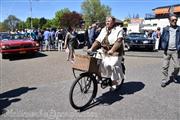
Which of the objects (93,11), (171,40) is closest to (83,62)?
(171,40)

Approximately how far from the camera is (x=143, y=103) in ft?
20.2

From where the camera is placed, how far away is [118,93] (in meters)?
7.04

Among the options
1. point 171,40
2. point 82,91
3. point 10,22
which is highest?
point 10,22

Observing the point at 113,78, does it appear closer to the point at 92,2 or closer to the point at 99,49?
the point at 99,49

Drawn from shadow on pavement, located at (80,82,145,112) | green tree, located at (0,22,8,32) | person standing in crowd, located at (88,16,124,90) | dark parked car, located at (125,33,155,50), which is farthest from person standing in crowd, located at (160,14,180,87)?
green tree, located at (0,22,8,32)

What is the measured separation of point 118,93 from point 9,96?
2776 millimetres

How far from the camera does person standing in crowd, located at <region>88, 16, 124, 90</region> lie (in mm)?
6301

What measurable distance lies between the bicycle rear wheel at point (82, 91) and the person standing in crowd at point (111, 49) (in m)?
0.40

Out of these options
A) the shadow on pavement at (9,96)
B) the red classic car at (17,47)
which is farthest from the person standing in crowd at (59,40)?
the shadow on pavement at (9,96)

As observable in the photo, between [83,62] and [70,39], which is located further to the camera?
[70,39]

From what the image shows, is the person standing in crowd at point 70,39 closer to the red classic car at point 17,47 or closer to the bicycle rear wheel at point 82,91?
the red classic car at point 17,47

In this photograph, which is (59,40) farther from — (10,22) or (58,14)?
(10,22)

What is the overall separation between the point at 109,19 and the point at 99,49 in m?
0.74

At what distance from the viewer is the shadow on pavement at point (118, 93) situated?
631 centimetres
